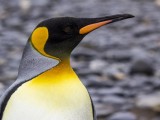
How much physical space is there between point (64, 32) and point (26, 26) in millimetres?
4780

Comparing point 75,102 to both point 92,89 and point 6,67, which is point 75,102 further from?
point 6,67

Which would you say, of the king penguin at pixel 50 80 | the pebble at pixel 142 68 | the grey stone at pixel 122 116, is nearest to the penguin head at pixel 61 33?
the king penguin at pixel 50 80

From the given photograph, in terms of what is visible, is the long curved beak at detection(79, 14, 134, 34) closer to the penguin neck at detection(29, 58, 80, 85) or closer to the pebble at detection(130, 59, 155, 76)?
the penguin neck at detection(29, 58, 80, 85)

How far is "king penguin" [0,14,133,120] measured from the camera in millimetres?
2865

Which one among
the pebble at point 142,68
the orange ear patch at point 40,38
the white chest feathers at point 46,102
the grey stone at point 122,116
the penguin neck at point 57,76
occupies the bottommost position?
the grey stone at point 122,116

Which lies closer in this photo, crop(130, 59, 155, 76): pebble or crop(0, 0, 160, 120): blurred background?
crop(0, 0, 160, 120): blurred background

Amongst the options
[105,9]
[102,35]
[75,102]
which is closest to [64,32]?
[75,102]

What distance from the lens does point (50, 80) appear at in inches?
115

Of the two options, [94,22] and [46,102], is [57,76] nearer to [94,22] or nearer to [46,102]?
[46,102]

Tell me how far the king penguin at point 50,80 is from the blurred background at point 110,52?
1.60 metres

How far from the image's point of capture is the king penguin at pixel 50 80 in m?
2.87

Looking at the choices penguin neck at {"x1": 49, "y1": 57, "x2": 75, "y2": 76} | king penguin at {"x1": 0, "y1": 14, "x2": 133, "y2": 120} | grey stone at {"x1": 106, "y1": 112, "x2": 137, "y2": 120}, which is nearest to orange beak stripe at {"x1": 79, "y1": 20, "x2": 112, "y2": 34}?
king penguin at {"x1": 0, "y1": 14, "x2": 133, "y2": 120}

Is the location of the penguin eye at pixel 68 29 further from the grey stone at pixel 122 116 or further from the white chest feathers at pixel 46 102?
the grey stone at pixel 122 116

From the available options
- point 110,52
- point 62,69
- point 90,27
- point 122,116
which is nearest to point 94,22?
point 90,27
